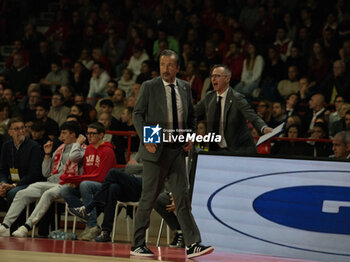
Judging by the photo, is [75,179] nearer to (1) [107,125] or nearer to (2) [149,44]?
(1) [107,125]

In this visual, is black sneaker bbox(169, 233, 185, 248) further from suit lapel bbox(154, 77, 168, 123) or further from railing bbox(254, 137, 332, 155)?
suit lapel bbox(154, 77, 168, 123)

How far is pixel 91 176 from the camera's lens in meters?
8.75

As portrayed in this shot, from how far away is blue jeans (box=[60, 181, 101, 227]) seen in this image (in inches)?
335

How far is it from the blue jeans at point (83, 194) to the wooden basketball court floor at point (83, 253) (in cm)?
66

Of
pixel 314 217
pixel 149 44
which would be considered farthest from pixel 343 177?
pixel 149 44

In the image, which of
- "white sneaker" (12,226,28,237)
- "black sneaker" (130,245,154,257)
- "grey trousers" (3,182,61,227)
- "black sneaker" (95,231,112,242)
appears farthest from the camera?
"grey trousers" (3,182,61,227)

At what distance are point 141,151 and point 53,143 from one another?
3431 mm

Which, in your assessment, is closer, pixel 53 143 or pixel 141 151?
pixel 141 151

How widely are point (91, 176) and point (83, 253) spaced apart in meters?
2.20

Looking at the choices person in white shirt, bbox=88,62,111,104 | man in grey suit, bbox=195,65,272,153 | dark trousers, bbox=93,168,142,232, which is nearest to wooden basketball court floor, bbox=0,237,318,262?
dark trousers, bbox=93,168,142,232

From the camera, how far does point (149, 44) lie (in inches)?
570

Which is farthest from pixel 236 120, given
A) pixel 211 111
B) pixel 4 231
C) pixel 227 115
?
pixel 4 231

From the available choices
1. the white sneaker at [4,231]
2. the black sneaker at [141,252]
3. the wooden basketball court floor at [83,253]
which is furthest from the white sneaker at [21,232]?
the black sneaker at [141,252]

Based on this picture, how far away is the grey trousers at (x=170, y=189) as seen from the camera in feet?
20.7
